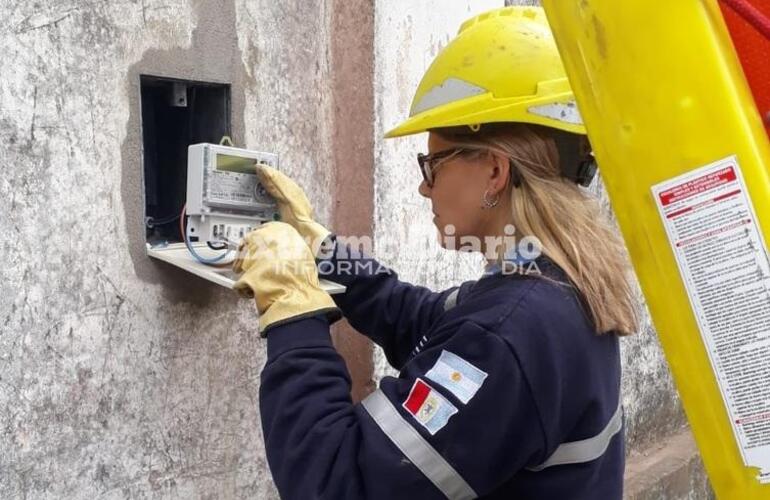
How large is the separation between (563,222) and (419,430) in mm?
476

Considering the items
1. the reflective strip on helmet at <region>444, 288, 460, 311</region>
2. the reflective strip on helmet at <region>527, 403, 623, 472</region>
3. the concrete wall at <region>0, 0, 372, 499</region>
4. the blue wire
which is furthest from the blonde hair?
the concrete wall at <region>0, 0, 372, 499</region>

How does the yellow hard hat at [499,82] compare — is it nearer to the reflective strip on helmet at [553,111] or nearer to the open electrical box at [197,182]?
the reflective strip on helmet at [553,111]

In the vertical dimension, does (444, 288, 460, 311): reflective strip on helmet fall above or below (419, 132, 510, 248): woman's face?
below

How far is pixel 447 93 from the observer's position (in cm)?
153

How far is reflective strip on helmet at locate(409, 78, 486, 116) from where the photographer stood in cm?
150

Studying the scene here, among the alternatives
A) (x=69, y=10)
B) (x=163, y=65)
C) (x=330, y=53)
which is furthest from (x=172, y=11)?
(x=330, y=53)

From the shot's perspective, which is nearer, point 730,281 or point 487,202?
point 730,281

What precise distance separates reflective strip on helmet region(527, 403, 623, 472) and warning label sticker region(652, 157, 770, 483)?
649mm

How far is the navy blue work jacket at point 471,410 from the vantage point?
1.24m

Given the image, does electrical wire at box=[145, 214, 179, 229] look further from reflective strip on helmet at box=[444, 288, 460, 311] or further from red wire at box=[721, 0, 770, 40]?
red wire at box=[721, 0, 770, 40]

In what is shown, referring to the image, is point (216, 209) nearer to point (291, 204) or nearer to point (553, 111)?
point (291, 204)

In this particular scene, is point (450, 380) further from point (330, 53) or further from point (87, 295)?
point (330, 53)

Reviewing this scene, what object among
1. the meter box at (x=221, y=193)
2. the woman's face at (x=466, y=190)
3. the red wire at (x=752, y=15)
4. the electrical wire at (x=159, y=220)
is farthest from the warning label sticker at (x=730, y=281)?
the electrical wire at (x=159, y=220)

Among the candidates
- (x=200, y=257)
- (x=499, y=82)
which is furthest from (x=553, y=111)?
(x=200, y=257)
